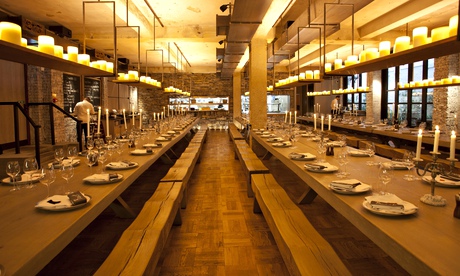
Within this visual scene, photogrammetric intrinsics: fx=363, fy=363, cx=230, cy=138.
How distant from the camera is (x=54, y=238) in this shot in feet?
6.20

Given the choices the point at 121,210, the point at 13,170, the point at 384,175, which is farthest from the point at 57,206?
the point at 121,210

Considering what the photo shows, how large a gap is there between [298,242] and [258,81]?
7.61 meters

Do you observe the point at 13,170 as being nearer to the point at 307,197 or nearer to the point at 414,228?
the point at 414,228

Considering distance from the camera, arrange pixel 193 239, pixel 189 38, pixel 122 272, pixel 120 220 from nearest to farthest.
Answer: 1. pixel 122 272
2. pixel 193 239
3. pixel 120 220
4. pixel 189 38

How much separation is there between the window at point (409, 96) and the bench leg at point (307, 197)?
29.2 ft

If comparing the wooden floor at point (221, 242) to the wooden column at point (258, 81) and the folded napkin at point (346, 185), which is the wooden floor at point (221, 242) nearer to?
the folded napkin at point (346, 185)

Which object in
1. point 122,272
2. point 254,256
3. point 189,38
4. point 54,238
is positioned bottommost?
point 254,256

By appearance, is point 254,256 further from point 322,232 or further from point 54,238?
point 54,238

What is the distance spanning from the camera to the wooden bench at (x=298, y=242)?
221cm

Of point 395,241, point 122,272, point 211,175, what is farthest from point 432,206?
point 211,175

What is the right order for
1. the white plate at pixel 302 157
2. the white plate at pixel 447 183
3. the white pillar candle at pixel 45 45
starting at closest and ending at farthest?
the white plate at pixel 447 183, the white plate at pixel 302 157, the white pillar candle at pixel 45 45

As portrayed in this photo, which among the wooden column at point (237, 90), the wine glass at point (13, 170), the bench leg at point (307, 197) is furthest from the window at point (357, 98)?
the wine glass at point (13, 170)

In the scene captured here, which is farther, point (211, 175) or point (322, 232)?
point (211, 175)

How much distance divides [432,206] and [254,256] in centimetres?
175
